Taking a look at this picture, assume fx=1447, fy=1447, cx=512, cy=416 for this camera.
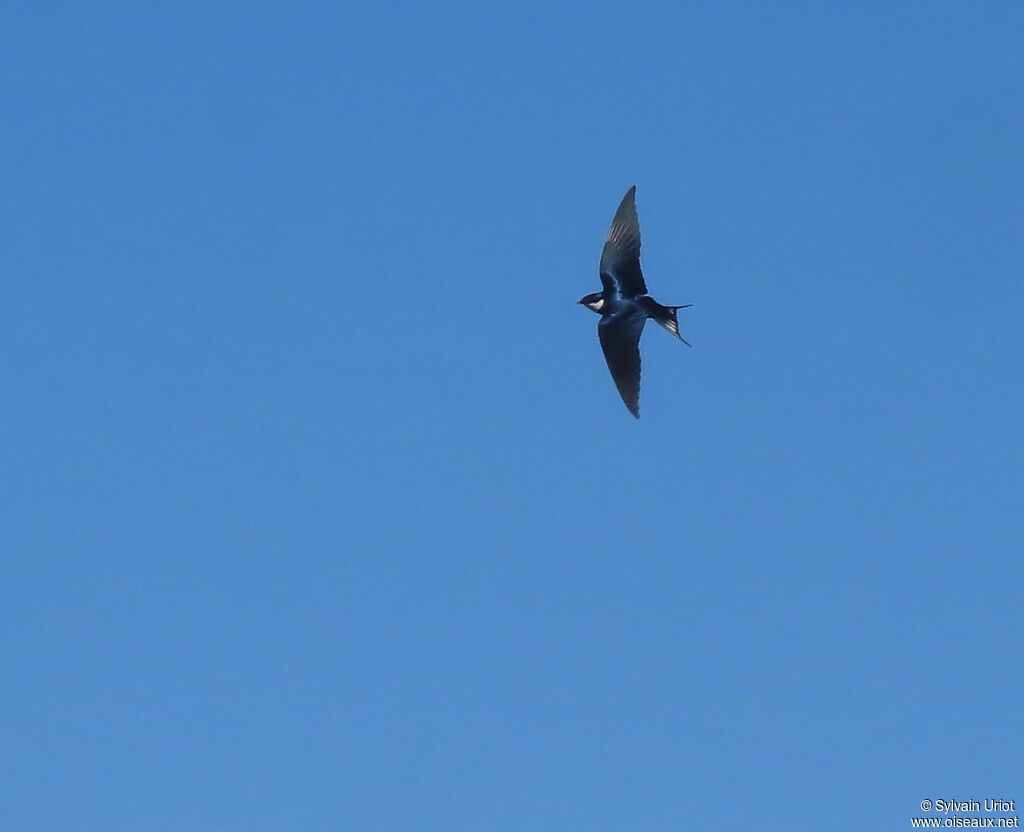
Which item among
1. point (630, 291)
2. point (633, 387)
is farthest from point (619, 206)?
point (633, 387)

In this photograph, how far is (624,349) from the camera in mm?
40781

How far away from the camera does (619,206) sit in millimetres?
41094

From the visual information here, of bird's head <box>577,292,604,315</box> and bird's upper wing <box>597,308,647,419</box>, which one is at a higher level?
bird's head <box>577,292,604,315</box>

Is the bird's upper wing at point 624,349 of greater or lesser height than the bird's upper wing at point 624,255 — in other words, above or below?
below

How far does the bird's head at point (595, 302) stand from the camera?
4144cm

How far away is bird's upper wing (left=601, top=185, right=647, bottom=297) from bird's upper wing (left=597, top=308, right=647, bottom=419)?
0.78m

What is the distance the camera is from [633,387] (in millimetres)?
40812

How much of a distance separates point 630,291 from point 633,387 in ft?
8.89

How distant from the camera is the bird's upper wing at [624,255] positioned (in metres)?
40.8

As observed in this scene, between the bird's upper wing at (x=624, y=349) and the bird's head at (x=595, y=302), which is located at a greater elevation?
the bird's head at (x=595, y=302)

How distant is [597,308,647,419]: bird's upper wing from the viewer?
40.6 metres

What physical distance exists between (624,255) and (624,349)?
266cm

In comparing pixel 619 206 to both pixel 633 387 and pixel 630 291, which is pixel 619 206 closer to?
pixel 630 291

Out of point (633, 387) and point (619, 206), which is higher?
point (619, 206)
